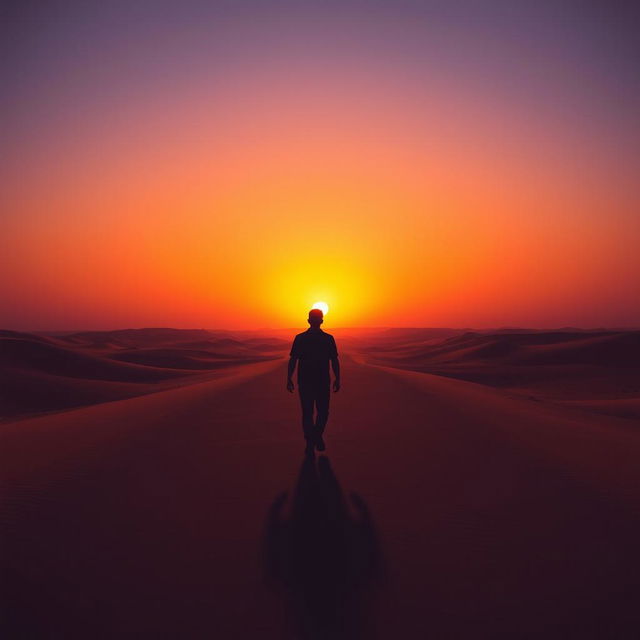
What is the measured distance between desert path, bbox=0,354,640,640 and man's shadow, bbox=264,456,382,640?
1.6 inches

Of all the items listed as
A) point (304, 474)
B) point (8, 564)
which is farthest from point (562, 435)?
point (8, 564)

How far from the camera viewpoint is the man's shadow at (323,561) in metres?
2.95

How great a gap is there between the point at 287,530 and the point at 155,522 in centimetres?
148

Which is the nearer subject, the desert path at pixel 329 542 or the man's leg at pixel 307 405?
the desert path at pixel 329 542

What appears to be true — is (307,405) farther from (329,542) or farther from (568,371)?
(568,371)

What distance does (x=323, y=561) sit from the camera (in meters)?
3.61

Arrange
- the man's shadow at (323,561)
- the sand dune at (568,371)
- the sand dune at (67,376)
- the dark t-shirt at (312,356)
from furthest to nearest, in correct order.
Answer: the sand dune at (568,371) < the sand dune at (67,376) < the dark t-shirt at (312,356) < the man's shadow at (323,561)

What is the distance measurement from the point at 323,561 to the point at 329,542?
315 mm

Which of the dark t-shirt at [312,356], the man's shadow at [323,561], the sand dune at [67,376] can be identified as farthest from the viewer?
the sand dune at [67,376]

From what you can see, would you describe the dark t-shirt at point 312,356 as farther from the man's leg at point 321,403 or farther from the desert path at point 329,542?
the desert path at point 329,542

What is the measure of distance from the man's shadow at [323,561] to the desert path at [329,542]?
40 millimetres

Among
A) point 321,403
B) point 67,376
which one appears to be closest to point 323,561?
point 321,403

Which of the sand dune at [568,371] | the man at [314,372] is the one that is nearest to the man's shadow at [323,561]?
the man at [314,372]

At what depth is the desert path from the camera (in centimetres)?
296
